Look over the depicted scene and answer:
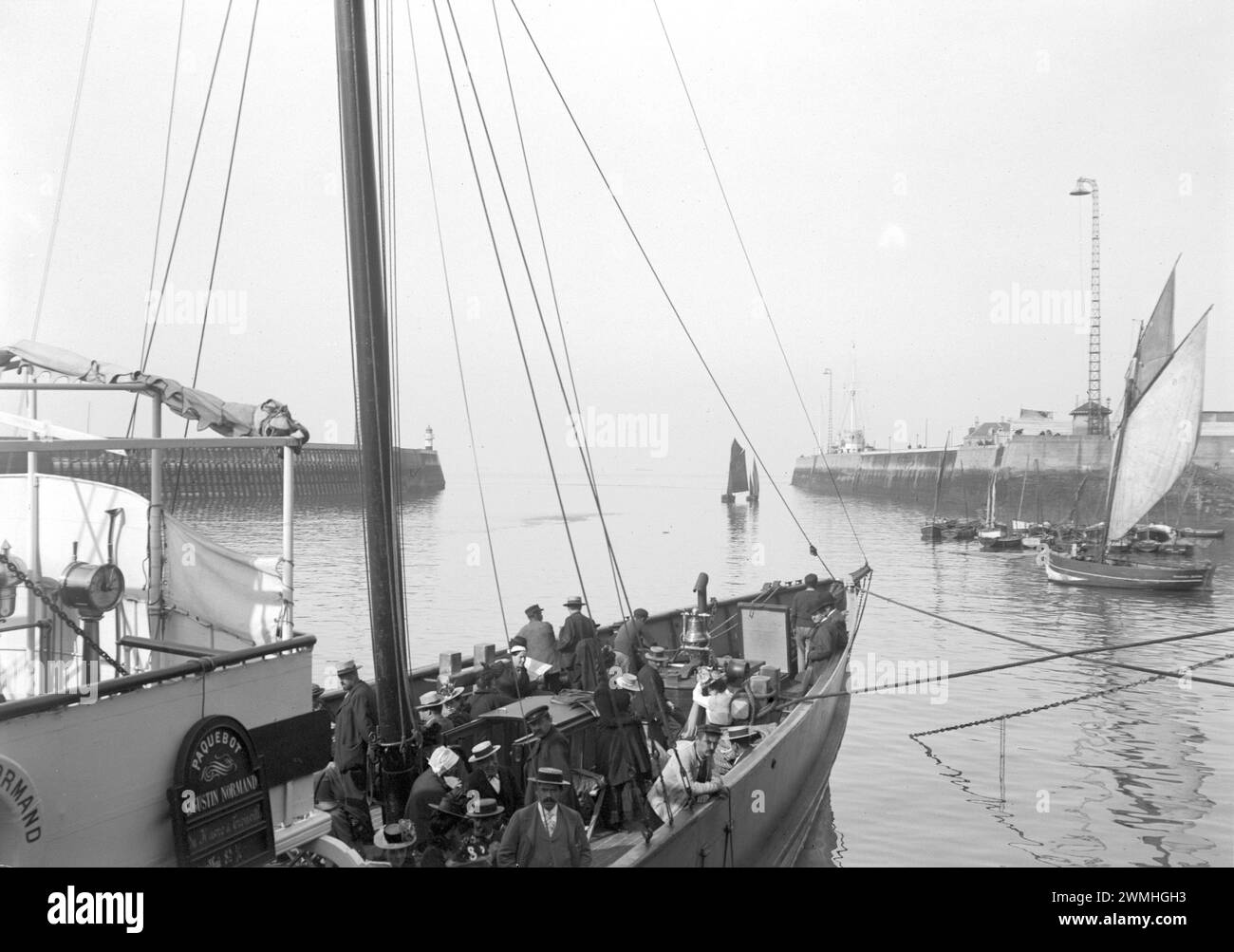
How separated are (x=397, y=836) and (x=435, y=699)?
354 centimetres

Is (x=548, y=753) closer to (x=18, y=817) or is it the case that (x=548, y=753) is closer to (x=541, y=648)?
(x=18, y=817)

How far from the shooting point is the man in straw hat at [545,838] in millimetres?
6391

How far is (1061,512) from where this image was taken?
74750 mm

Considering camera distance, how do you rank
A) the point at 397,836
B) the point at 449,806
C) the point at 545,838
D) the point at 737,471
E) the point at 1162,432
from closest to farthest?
the point at 545,838, the point at 397,836, the point at 449,806, the point at 1162,432, the point at 737,471

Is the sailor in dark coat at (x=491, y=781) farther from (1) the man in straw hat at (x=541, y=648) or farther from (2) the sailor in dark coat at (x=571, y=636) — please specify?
(2) the sailor in dark coat at (x=571, y=636)

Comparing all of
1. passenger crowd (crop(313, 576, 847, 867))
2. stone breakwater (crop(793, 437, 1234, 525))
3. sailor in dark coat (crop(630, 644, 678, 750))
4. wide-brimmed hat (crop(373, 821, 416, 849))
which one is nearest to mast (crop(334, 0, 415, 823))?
passenger crowd (crop(313, 576, 847, 867))

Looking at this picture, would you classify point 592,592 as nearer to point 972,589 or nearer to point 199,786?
point 972,589

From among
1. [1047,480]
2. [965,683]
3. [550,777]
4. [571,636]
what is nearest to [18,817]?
[550,777]

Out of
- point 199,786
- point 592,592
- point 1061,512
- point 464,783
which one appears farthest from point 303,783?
point 1061,512

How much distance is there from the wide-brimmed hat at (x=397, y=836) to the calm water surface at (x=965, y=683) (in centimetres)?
580

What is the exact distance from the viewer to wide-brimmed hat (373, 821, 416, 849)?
23.7ft

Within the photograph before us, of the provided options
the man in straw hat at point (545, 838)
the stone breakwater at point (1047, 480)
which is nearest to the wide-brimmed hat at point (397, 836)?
the man in straw hat at point (545, 838)

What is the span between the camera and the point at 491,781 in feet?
27.0
